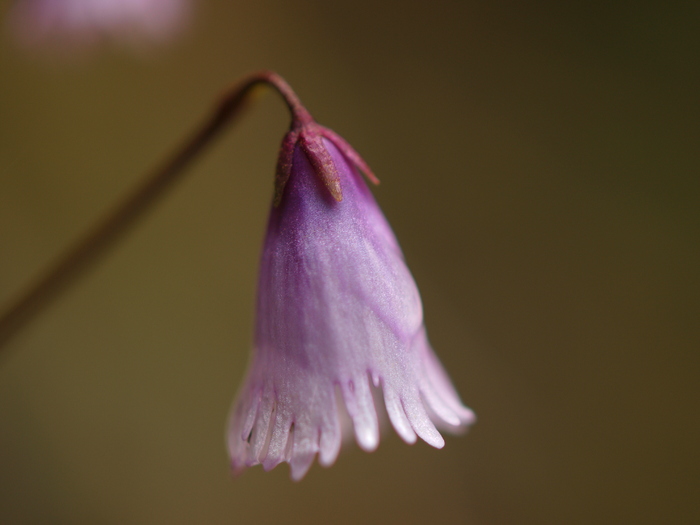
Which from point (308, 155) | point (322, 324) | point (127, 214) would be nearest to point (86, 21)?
point (127, 214)

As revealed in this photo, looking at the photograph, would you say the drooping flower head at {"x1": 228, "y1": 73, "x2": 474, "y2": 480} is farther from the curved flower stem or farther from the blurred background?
the blurred background

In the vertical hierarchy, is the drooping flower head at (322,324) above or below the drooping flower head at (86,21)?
below

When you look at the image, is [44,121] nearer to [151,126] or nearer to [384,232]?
[151,126]

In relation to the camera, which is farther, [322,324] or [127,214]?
[127,214]

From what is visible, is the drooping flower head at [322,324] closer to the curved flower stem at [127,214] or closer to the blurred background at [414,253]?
the curved flower stem at [127,214]

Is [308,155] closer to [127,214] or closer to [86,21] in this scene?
[127,214]

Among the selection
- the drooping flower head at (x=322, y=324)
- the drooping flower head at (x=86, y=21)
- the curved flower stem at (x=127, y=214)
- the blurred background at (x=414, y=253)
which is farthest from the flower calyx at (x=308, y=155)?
the blurred background at (x=414, y=253)
